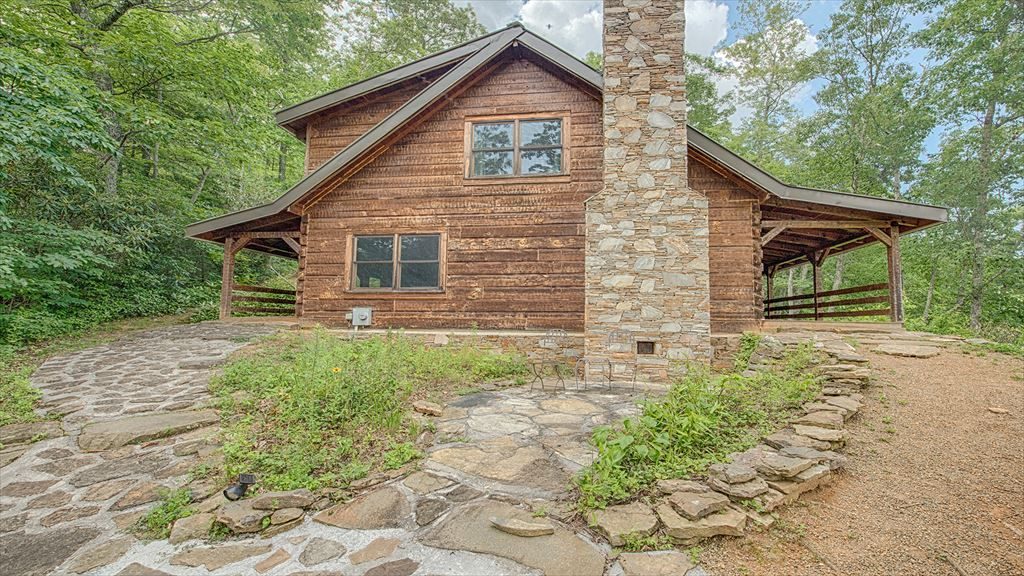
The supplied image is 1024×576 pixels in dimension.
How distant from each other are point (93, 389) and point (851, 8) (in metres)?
25.3

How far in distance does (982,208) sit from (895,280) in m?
11.5

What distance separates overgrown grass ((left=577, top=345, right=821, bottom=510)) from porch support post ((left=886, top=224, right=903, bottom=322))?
5157 mm

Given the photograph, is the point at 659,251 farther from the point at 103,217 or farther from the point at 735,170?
the point at 103,217

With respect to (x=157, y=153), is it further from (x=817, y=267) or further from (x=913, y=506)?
(x=817, y=267)

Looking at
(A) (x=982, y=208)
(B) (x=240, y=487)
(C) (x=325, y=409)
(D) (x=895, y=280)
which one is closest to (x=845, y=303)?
(D) (x=895, y=280)

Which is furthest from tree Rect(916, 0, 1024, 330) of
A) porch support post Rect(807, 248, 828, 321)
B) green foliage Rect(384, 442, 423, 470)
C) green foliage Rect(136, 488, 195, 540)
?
green foliage Rect(136, 488, 195, 540)

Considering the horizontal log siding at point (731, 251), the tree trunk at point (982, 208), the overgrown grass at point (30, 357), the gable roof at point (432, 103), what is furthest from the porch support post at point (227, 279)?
the tree trunk at point (982, 208)

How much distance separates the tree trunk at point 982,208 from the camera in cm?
1362

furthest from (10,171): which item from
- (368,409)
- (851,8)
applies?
(851,8)

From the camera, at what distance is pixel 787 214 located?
8.41 m

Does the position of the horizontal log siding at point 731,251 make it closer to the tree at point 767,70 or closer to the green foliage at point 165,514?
the green foliage at point 165,514

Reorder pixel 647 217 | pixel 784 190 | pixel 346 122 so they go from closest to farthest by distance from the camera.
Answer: pixel 647 217 < pixel 784 190 < pixel 346 122

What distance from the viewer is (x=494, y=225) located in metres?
8.09

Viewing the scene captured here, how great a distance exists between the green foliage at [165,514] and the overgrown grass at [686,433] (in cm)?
253
